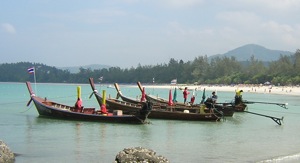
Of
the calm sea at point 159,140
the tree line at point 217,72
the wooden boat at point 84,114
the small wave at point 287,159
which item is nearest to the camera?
the small wave at point 287,159

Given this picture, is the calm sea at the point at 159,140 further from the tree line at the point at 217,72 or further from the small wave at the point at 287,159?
the tree line at the point at 217,72

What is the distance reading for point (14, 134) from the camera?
21.3 metres

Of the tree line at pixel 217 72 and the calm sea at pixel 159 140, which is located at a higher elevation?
the tree line at pixel 217 72

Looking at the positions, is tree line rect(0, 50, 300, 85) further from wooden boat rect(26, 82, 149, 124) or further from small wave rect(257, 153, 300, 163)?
small wave rect(257, 153, 300, 163)

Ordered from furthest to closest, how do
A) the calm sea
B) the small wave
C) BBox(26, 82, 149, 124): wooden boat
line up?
1. BBox(26, 82, 149, 124): wooden boat
2. the calm sea
3. the small wave

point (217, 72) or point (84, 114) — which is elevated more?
point (217, 72)

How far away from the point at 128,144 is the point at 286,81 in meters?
89.1

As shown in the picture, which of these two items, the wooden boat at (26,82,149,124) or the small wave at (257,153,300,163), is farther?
the wooden boat at (26,82,149,124)

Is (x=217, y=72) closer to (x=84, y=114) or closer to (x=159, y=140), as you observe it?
(x=84, y=114)

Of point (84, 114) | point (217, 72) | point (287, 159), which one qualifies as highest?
point (217, 72)

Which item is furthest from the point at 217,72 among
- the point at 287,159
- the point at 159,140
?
the point at 287,159

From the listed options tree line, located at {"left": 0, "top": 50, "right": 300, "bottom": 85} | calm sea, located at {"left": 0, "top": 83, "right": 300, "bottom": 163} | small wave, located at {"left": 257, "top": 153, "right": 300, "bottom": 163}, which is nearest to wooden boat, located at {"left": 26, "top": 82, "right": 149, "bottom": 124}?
calm sea, located at {"left": 0, "top": 83, "right": 300, "bottom": 163}

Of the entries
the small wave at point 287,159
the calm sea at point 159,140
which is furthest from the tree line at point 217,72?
the small wave at point 287,159

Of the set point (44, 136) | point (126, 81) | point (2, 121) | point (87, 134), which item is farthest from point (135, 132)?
point (126, 81)
